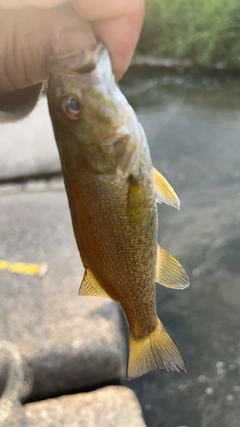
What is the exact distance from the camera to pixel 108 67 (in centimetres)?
116

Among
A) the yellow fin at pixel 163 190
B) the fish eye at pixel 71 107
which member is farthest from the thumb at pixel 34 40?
the yellow fin at pixel 163 190

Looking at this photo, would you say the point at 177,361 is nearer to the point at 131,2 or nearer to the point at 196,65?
the point at 131,2

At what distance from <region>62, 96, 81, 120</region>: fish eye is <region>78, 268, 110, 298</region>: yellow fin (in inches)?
19.0

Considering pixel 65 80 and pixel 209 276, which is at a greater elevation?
pixel 65 80

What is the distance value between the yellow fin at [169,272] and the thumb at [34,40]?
716 millimetres

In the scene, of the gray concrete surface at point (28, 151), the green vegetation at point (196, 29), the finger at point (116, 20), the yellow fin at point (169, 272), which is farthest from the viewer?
the green vegetation at point (196, 29)

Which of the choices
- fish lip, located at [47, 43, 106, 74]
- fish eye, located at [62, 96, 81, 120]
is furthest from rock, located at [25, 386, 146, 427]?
fish lip, located at [47, 43, 106, 74]

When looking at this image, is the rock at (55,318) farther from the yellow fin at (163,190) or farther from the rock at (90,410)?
the yellow fin at (163,190)

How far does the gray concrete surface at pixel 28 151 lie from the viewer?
13.9 ft

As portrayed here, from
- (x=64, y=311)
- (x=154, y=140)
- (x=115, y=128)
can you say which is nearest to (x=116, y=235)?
(x=115, y=128)

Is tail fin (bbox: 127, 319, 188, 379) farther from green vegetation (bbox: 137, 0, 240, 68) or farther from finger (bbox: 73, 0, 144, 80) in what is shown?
green vegetation (bbox: 137, 0, 240, 68)

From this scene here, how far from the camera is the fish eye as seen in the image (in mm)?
1178

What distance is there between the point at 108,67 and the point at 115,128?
16cm

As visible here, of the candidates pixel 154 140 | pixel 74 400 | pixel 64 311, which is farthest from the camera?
pixel 154 140
